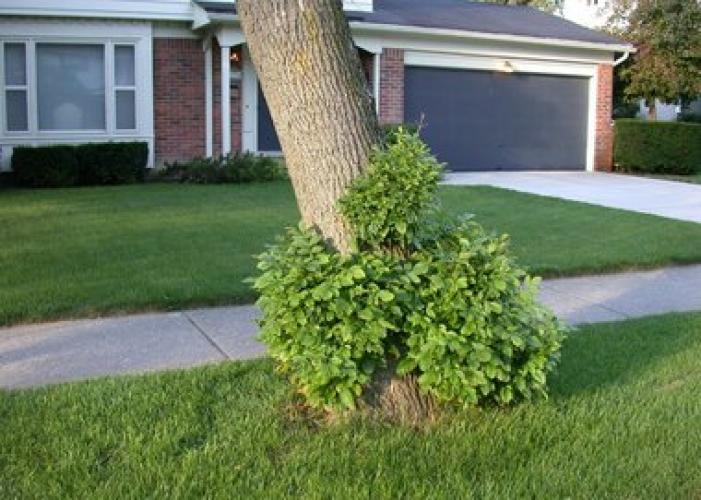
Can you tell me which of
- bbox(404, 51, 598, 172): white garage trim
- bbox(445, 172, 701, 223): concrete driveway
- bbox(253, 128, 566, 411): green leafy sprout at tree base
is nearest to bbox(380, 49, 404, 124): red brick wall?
bbox(404, 51, 598, 172): white garage trim

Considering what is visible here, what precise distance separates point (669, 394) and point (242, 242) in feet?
18.5

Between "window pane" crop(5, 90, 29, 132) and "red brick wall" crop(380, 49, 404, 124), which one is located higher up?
"red brick wall" crop(380, 49, 404, 124)

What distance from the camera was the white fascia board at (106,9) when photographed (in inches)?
622

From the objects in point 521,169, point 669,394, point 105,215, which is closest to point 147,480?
point 669,394

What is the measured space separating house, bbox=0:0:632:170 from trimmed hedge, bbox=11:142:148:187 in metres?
0.92

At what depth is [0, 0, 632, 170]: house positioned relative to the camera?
16359 millimetres

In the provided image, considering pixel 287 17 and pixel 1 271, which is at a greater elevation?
pixel 287 17

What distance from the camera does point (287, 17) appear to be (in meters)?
4.45

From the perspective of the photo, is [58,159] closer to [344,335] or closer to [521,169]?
[521,169]

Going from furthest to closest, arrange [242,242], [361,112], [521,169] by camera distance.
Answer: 1. [521,169]
2. [242,242]
3. [361,112]

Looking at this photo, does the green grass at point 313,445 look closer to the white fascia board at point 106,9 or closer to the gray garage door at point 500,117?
the white fascia board at point 106,9

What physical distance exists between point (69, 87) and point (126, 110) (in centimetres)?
109

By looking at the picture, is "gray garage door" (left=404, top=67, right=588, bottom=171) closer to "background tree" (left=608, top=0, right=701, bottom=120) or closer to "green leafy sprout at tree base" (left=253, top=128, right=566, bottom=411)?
"background tree" (left=608, top=0, right=701, bottom=120)

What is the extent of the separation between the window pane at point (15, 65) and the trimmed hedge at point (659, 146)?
1350cm
